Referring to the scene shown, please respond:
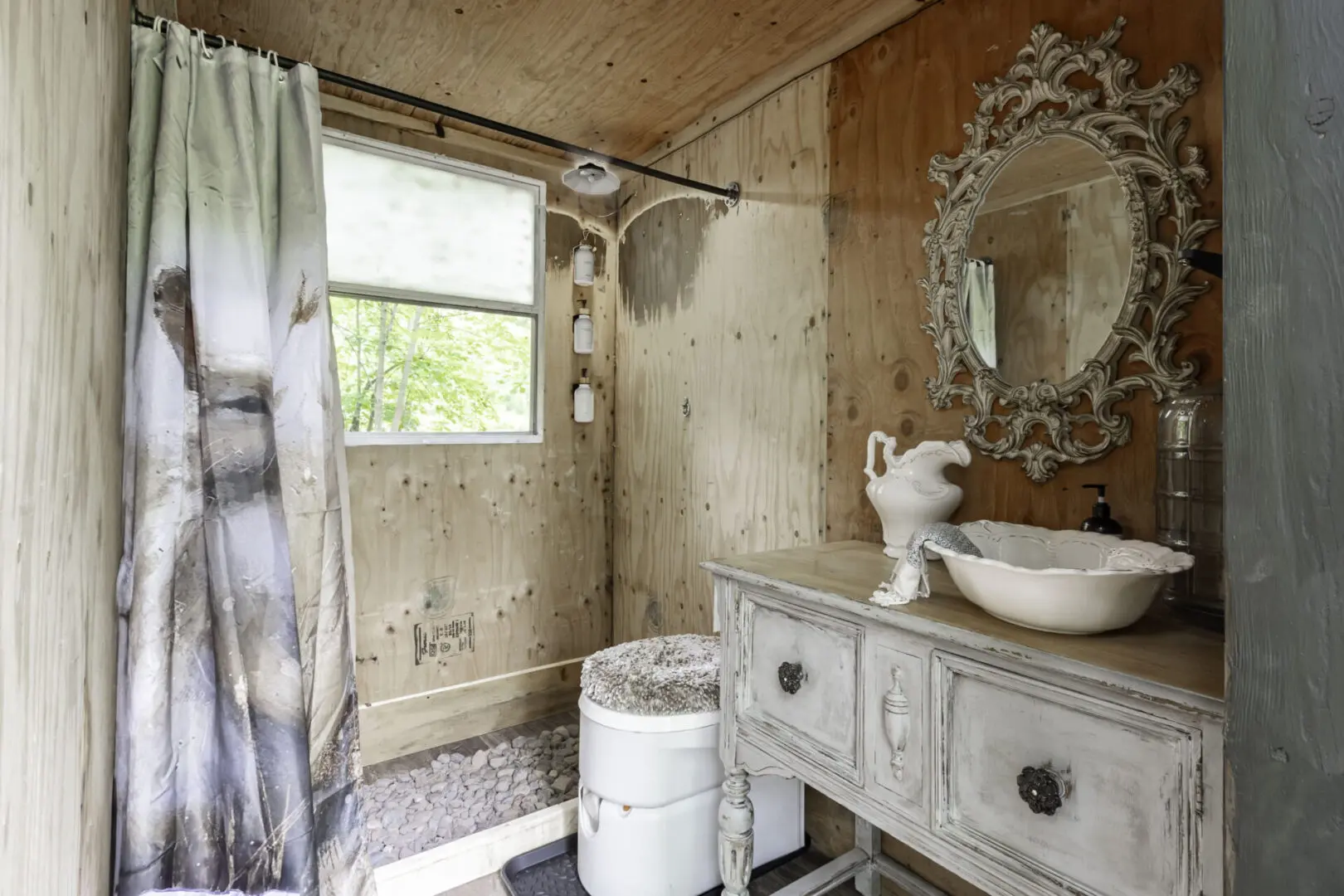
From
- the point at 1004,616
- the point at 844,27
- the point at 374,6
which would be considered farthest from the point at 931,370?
the point at 374,6

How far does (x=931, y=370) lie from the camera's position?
1.61 m

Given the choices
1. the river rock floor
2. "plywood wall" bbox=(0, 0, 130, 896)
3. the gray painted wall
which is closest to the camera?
the gray painted wall

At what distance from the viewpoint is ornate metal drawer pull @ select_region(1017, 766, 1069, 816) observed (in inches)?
34.2

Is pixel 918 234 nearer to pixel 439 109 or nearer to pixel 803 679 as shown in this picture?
pixel 803 679

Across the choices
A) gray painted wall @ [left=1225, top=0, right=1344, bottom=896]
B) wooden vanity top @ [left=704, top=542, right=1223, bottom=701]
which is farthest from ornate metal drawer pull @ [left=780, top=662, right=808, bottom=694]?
gray painted wall @ [left=1225, top=0, right=1344, bottom=896]

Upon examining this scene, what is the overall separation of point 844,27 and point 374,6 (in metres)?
1.32

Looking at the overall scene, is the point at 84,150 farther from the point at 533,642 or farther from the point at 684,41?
the point at 533,642

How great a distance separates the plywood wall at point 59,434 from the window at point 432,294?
1.10m

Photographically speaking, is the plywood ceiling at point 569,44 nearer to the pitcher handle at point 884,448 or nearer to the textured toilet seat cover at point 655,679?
the pitcher handle at point 884,448

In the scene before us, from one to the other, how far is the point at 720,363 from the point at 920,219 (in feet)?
2.82

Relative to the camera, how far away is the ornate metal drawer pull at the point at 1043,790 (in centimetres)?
87

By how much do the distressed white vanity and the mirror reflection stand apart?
56cm

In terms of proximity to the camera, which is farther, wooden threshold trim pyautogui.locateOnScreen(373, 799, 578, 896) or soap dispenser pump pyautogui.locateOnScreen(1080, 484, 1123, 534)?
wooden threshold trim pyautogui.locateOnScreen(373, 799, 578, 896)

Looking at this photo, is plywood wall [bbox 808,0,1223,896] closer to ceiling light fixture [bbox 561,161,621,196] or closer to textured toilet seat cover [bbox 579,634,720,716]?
textured toilet seat cover [bbox 579,634,720,716]
